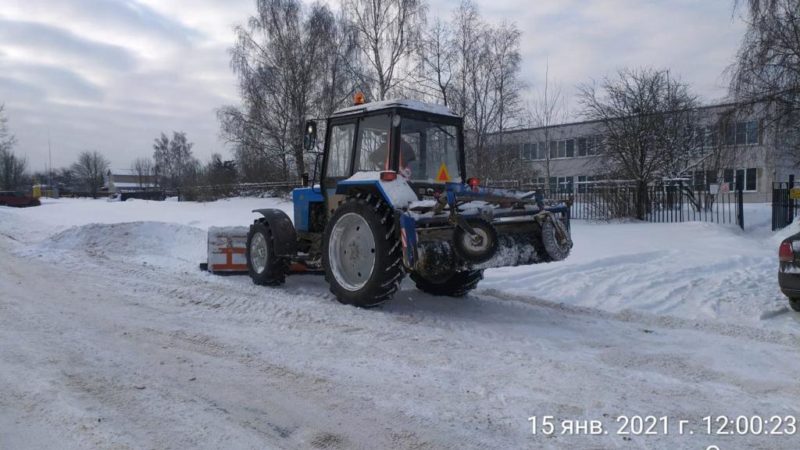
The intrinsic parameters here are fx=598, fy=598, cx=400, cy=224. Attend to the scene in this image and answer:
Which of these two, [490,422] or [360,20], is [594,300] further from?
[360,20]

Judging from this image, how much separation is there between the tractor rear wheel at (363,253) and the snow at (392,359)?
282 mm

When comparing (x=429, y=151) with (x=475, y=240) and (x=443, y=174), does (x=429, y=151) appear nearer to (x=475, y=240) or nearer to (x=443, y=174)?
(x=443, y=174)

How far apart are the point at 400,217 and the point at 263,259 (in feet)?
10.5

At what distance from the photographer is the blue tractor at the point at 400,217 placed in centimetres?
606

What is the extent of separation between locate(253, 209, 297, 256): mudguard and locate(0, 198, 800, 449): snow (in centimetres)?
56

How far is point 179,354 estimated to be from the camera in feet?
15.9

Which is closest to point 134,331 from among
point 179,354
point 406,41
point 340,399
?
point 179,354

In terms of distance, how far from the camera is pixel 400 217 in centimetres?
609

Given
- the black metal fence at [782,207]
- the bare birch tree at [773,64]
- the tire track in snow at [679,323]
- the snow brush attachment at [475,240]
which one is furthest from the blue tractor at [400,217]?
the black metal fence at [782,207]

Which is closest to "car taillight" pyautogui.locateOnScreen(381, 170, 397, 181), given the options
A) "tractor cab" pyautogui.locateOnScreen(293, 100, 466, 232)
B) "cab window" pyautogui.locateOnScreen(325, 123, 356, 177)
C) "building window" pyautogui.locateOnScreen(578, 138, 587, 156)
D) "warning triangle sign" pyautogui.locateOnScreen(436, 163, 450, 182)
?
"tractor cab" pyautogui.locateOnScreen(293, 100, 466, 232)

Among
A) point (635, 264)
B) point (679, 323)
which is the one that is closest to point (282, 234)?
point (679, 323)

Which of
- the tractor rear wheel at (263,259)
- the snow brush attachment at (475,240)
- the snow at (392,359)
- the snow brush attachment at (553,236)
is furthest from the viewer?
the tractor rear wheel at (263,259)

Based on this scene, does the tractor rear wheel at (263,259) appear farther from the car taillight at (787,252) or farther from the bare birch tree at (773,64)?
the bare birch tree at (773,64)

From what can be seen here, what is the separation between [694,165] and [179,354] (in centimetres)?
2465
